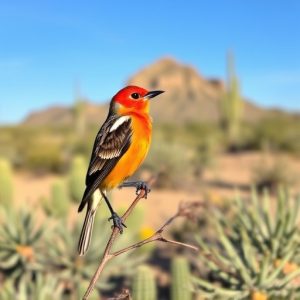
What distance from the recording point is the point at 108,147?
8.37ft

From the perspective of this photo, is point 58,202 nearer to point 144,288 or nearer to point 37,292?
point 37,292

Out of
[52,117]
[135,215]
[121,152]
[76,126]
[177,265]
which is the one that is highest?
[52,117]

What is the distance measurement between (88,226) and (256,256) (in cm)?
280

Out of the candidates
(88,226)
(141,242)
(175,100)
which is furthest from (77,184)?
(175,100)

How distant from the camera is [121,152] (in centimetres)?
254

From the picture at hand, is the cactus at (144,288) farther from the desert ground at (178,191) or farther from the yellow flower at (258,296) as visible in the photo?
the desert ground at (178,191)

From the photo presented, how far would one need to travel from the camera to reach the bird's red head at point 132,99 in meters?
2.55

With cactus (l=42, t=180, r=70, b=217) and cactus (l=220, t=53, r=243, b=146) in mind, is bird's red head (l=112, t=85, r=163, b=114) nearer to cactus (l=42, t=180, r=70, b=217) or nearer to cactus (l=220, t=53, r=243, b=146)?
cactus (l=42, t=180, r=70, b=217)

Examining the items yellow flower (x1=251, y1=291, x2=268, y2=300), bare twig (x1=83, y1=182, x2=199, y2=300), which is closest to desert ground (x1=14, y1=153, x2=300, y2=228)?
yellow flower (x1=251, y1=291, x2=268, y2=300)

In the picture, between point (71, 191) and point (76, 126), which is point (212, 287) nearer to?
point (71, 191)

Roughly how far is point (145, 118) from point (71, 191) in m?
6.88

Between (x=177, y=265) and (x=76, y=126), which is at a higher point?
(x=76, y=126)

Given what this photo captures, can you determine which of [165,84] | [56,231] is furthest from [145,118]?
[165,84]

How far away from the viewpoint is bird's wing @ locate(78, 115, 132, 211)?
2520 millimetres
